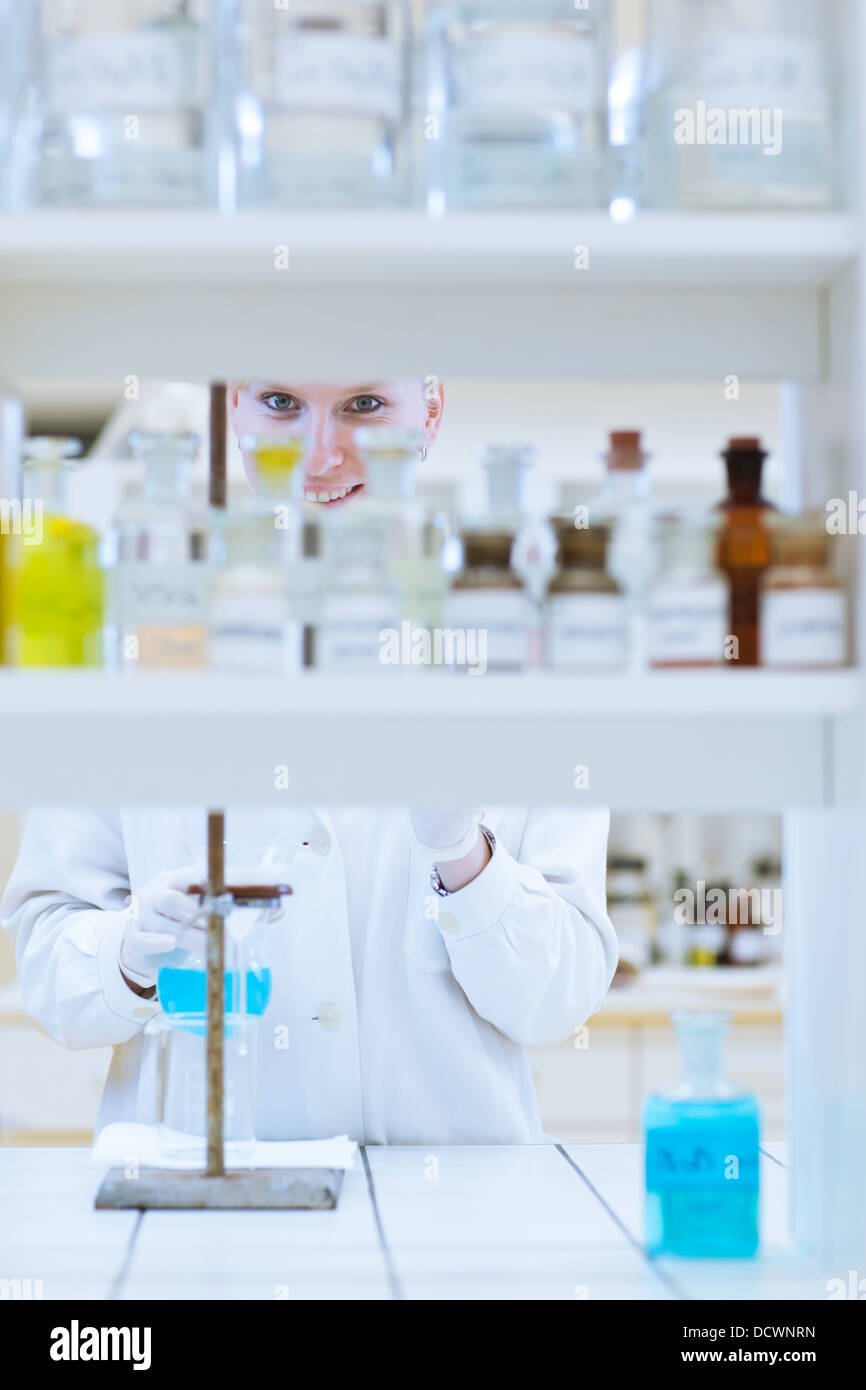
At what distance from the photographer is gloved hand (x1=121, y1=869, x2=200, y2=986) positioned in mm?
1233

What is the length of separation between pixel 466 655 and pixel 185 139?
1.22 feet

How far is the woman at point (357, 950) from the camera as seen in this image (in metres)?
1.44

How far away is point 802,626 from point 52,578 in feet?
1.54

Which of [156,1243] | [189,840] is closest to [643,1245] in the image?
[156,1243]

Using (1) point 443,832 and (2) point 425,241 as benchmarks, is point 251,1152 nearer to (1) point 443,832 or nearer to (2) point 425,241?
(1) point 443,832

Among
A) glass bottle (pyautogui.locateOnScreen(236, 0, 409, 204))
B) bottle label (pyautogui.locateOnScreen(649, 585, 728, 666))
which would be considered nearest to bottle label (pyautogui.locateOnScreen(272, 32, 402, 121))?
glass bottle (pyautogui.locateOnScreen(236, 0, 409, 204))

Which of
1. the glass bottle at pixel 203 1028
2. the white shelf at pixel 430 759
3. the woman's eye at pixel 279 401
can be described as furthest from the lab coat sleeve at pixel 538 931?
the woman's eye at pixel 279 401

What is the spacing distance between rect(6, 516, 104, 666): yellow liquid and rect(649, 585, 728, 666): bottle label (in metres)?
0.36

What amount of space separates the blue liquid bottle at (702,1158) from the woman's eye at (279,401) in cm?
71

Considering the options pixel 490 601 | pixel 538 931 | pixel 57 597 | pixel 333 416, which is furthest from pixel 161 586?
pixel 538 931

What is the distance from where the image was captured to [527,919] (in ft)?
4.77

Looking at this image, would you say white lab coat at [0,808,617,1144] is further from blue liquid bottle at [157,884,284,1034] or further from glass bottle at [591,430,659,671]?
glass bottle at [591,430,659,671]

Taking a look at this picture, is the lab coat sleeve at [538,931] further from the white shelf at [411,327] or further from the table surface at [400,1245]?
the white shelf at [411,327]
